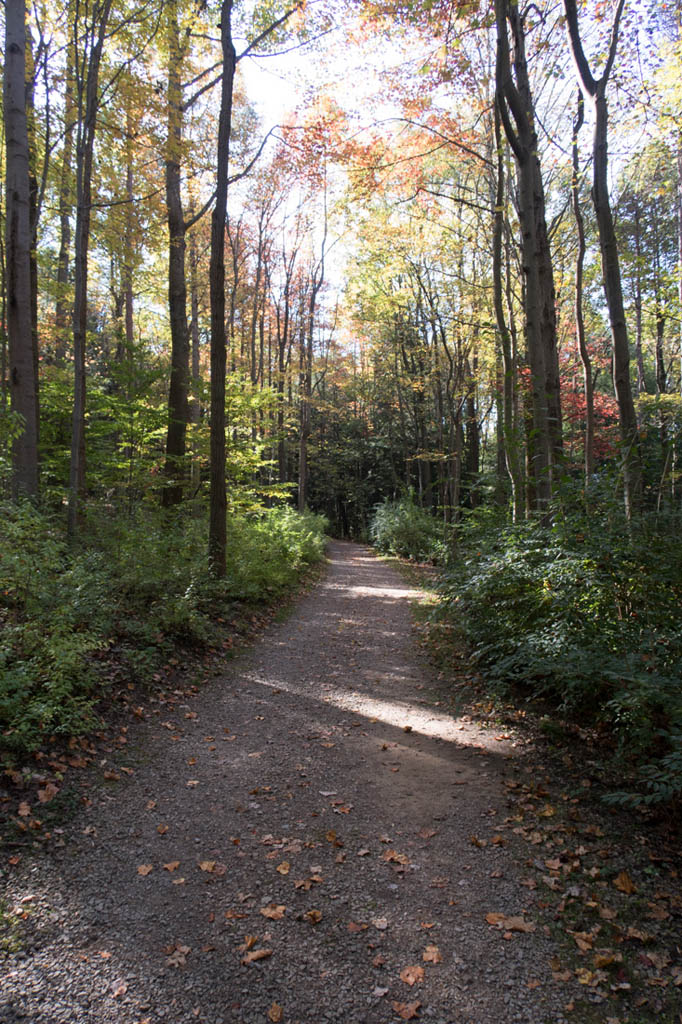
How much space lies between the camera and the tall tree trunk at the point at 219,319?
796 cm

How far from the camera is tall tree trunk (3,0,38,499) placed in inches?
271

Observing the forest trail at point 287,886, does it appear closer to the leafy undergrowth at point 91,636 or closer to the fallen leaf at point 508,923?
the fallen leaf at point 508,923

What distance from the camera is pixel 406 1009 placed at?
2010 mm

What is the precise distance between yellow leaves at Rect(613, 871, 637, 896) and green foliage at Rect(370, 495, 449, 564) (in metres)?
12.9

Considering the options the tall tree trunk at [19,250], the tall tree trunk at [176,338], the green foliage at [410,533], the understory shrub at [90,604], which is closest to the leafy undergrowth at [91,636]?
the understory shrub at [90,604]

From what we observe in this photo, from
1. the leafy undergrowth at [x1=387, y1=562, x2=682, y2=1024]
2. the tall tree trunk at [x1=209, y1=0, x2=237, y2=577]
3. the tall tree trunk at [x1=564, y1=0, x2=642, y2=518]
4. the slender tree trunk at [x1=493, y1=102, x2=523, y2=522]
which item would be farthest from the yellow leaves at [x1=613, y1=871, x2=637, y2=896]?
the tall tree trunk at [x1=209, y1=0, x2=237, y2=577]

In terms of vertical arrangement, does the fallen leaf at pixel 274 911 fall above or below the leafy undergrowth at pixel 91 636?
below

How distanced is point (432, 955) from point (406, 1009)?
284 mm

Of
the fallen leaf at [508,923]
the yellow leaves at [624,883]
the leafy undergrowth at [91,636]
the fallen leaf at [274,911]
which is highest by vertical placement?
the leafy undergrowth at [91,636]

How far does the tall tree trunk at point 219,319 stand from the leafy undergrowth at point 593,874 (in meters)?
5.39

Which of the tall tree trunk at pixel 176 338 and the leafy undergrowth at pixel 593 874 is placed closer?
the leafy undergrowth at pixel 593 874

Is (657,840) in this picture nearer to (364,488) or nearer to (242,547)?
(242,547)

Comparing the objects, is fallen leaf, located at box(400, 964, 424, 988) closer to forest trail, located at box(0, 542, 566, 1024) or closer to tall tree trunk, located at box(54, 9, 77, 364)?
forest trail, located at box(0, 542, 566, 1024)

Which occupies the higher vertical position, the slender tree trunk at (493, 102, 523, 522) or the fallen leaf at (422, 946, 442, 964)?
the slender tree trunk at (493, 102, 523, 522)
